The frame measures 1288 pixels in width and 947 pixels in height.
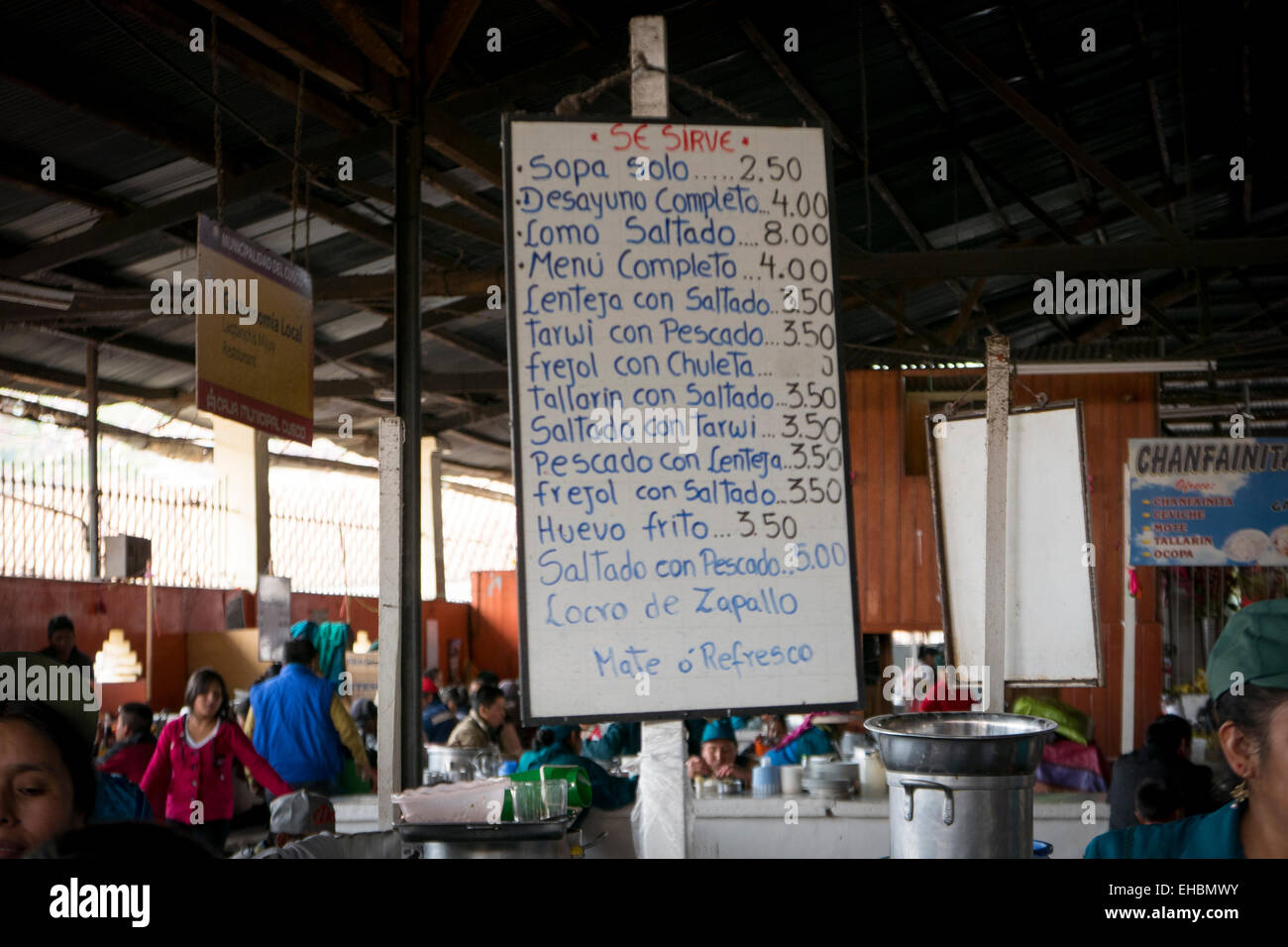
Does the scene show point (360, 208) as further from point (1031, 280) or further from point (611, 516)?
point (1031, 280)

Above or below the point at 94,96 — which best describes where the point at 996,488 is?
below

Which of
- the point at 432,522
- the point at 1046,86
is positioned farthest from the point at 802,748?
the point at 432,522

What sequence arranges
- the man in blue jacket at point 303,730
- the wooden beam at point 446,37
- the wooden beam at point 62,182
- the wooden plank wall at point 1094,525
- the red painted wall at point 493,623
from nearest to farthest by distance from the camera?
the wooden beam at point 446,37 < the man in blue jacket at point 303,730 < the wooden beam at point 62,182 < the wooden plank wall at point 1094,525 < the red painted wall at point 493,623

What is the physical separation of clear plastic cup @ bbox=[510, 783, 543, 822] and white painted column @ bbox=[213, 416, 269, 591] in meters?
12.4

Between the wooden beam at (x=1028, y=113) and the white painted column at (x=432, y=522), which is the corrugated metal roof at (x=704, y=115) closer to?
the wooden beam at (x=1028, y=113)

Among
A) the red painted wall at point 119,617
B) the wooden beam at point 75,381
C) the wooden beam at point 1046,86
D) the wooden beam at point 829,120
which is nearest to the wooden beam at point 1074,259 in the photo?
the wooden beam at point 1046,86

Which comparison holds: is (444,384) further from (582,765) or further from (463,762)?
(582,765)

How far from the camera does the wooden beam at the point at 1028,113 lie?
7.73 meters

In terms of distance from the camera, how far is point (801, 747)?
6980 millimetres

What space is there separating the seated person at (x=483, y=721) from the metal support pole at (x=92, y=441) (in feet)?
17.1

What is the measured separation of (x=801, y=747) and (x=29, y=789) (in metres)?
5.34

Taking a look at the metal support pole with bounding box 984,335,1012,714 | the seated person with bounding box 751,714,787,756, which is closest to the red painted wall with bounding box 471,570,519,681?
the seated person with bounding box 751,714,787,756

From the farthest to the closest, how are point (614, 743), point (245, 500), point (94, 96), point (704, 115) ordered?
point (245, 500)
point (614, 743)
point (94, 96)
point (704, 115)

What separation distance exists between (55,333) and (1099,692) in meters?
10.8
